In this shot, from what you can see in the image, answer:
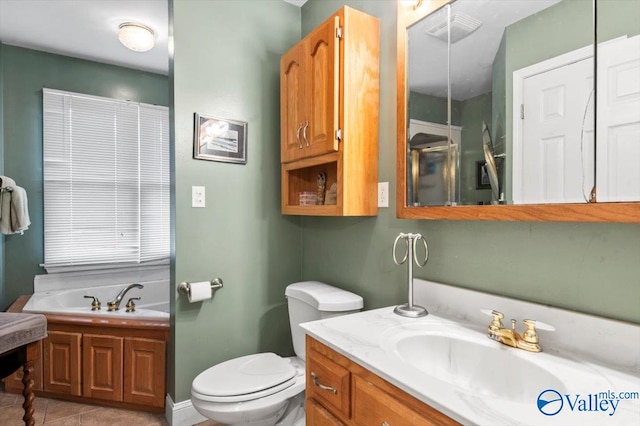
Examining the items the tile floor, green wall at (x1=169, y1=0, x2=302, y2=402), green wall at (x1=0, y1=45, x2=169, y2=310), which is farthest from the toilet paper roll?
green wall at (x1=0, y1=45, x2=169, y2=310)

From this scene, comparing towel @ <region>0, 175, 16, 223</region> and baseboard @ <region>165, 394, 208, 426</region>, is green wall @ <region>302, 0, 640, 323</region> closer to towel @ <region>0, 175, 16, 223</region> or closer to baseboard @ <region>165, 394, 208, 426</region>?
baseboard @ <region>165, 394, 208, 426</region>

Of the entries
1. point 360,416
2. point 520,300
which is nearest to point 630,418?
point 520,300

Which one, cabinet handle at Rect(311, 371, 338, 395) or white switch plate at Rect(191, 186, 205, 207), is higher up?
white switch plate at Rect(191, 186, 205, 207)

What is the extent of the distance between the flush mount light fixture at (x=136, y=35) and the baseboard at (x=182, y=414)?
2484 mm

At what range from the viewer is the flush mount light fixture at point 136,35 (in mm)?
2476

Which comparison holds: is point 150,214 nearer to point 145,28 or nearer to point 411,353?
point 145,28

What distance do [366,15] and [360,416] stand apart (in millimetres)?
1644

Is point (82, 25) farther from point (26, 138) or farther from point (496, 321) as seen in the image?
point (496, 321)

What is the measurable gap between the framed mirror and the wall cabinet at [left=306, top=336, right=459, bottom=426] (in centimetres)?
62

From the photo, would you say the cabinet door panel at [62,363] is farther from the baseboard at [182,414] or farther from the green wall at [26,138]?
the green wall at [26,138]

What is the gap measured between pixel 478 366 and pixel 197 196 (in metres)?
1.58

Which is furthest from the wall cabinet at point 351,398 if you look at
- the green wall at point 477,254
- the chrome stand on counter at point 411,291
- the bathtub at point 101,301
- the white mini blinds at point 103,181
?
the white mini blinds at point 103,181

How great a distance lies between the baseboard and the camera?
6.15 feet

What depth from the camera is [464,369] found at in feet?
3.51
